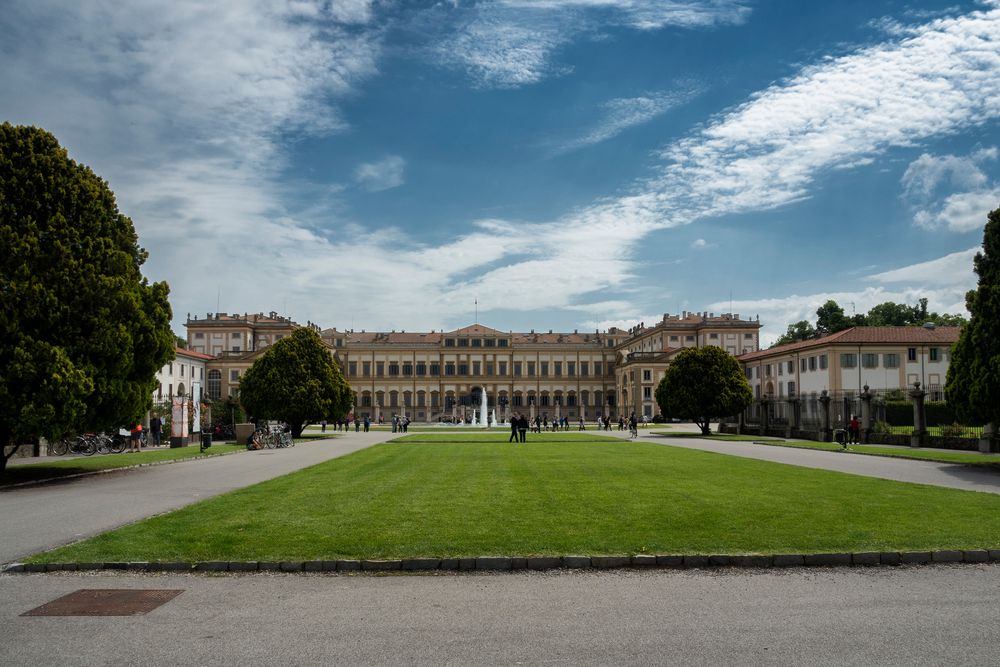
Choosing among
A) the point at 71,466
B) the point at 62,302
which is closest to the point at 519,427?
the point at 71,466

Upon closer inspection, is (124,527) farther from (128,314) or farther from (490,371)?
(490,371)

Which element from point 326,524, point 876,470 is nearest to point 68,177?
point 326,524

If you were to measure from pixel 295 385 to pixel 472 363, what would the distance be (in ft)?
260

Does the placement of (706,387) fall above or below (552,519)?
above

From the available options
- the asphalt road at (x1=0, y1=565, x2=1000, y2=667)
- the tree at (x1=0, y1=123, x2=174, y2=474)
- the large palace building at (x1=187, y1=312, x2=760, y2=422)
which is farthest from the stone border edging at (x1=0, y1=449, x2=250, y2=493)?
the large palace building at (x1=187, y1=312, x2=760, y2=422)

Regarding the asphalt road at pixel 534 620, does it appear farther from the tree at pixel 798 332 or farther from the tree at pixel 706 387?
the tree at pixel 798 332

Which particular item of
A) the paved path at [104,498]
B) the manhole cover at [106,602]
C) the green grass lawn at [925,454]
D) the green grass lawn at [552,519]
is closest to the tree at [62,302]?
the paved path at [104,498]

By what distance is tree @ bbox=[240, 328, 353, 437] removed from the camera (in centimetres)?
4875

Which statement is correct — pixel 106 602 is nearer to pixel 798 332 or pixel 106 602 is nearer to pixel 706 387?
pixel 706 387

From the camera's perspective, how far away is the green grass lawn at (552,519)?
10320 millimetres

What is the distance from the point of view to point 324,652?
644cm

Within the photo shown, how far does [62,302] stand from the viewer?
20.2 m

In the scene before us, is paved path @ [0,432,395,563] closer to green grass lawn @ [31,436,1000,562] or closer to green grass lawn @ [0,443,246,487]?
green grass lawn @ [31,436,1000,562]

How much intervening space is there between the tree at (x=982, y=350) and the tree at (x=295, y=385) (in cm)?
3560
